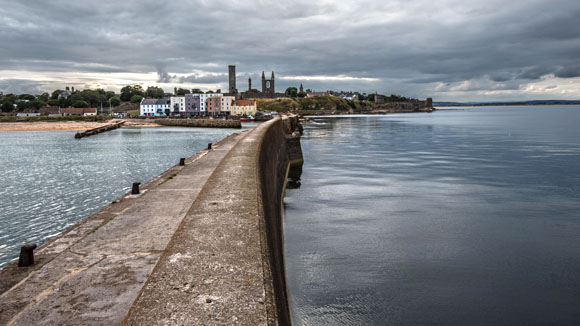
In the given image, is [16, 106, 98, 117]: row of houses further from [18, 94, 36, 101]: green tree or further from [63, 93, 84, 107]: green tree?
[18, 94, 36, 101]: green tree

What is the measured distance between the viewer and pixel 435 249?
38.7ft

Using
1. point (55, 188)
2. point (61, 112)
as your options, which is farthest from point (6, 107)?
point (55, 188)

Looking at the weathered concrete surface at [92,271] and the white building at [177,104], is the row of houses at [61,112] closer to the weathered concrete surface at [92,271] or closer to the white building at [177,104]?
the white building at [177,104]

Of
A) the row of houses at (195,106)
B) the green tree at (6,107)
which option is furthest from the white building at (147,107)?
the green tree at (6,107)

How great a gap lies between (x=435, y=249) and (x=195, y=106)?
13856 centimetres

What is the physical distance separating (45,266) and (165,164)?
942 inches

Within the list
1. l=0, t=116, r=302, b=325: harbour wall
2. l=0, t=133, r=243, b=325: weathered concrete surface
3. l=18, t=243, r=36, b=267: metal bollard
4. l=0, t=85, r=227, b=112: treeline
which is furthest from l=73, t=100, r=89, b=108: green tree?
l=18, t=243, r=36, b=267: metal bollard

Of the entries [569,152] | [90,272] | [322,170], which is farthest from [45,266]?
[569,152]

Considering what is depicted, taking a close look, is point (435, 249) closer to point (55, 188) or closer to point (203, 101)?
point (55, 188)

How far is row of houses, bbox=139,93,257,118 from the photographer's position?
5512 inches

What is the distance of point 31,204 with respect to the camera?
16.1 meters

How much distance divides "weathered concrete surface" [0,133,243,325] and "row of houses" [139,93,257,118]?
132 m

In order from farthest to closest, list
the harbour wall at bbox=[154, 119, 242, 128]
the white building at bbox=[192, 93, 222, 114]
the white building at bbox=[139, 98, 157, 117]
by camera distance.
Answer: the white building at bbox=[192, 93, 222, 114] < the white building at bbox=[139, 98, 157, 117] < the harbour wall at bbox=[154, 119, 242, 128]

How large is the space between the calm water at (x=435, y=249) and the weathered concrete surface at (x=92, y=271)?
3.69m
